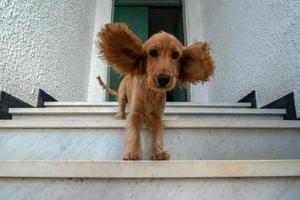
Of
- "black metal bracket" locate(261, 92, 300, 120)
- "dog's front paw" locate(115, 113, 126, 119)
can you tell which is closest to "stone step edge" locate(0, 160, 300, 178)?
"black metal bracket" locate(261, 92, 300, 120)

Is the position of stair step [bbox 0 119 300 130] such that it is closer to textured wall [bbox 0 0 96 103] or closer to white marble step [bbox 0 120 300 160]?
white marble step [bbox 0 120 300 160]

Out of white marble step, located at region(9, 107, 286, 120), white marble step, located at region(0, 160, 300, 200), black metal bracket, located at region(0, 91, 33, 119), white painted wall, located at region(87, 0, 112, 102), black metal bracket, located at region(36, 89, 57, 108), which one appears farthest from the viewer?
white painted wall, located at region(87, 0, 112, 102)

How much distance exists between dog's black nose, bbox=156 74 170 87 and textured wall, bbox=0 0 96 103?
0.88m

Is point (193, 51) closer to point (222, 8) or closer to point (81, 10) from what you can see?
point (222, 8)

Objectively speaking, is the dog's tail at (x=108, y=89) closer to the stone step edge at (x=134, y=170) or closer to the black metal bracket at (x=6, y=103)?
the black metal bracket at (x=6, y=103)

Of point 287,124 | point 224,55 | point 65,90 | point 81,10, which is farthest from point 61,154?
point 81,10

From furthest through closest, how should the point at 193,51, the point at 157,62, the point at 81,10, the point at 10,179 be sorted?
1. the point at 81,10
2. the point at 193,51
3. the point at 157,62
4. the point at 10,179

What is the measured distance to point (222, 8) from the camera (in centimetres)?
244

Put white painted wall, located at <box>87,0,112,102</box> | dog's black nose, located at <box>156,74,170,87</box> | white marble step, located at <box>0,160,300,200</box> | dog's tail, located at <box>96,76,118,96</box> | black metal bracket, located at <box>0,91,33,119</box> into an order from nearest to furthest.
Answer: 1. white marble step, located at <box>0,160,300,200</box>
2. dog's black nose, located at <box>156,74,170,87</box>
3. black metal bracket, located at <box>0,91,33,119</box>
4. dog's tail, located at <box>96,76,118,96</box>
5. white painted wall, located at <box>87,0,112,102</box>

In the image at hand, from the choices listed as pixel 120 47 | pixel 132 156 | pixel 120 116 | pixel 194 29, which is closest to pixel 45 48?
pixel 120 116

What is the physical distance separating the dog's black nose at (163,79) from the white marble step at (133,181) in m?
0.30

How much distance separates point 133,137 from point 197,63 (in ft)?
1.32

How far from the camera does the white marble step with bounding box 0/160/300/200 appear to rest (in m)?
0.68

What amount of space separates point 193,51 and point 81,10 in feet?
6.54
